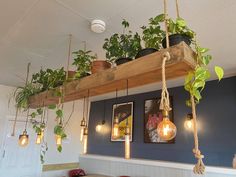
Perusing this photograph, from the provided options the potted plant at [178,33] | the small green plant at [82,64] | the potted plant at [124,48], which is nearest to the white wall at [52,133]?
the small green plant at [82,64]

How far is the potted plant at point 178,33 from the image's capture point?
114 centimetres

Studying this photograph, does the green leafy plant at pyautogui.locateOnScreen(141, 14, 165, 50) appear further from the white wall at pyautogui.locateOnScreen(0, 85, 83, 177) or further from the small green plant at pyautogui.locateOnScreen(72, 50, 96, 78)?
the white wall at pyautogui.locateOnScreen(0, 85, 83, 177)

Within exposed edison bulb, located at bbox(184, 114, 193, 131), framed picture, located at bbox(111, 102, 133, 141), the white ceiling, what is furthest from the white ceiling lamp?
framed picture, located at bbox(111, 102, 133, 141)

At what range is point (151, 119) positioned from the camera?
4.09 metres

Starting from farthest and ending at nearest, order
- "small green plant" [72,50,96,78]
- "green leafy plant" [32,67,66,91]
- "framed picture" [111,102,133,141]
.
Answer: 1. "framed picture" [111,102,133,141]
2. "green leafy plant" [32,67,66,91]
3. "small green plant" [72,50,96,78]

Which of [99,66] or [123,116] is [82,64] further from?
[123,116]

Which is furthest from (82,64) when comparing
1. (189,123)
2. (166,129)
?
(189,123)

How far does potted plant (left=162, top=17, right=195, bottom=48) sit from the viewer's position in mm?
1143

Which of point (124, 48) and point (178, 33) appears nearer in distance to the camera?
point (178, 33)

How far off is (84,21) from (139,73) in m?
0.97

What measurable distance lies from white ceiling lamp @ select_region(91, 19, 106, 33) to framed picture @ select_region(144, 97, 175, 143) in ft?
8.35

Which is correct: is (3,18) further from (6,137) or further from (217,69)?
(6,137)

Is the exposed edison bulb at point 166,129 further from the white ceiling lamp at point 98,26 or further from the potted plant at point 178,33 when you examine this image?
the white ceiling lamp at point 98,26

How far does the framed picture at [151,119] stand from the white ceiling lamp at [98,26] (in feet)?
8.35
